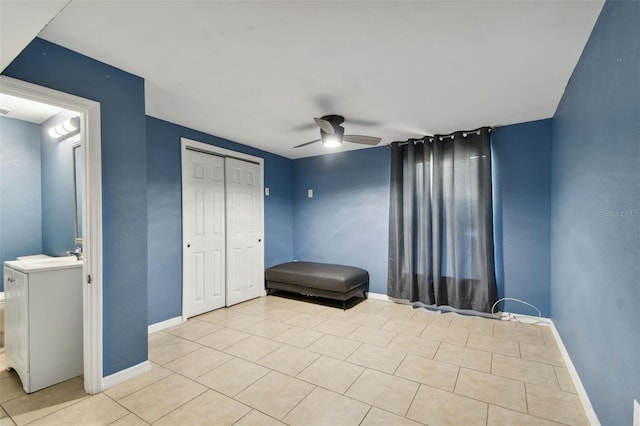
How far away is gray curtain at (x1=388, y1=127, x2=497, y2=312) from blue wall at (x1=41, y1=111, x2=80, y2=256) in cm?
395

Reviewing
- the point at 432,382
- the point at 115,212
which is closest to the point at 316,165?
the point at 115,212

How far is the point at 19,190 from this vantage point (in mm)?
3277

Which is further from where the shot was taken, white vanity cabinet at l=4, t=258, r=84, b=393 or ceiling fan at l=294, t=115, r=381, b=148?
ceiling fan at l=294, t=115, r=381, b=148

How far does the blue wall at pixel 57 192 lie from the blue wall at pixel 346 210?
10.7 ft

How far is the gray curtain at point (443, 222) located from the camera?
3.52m

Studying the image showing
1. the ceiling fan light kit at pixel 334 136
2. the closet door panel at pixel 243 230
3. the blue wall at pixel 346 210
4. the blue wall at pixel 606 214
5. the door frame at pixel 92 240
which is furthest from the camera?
the blue wall at pixel 346 210

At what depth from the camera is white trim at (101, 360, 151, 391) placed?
2.12 m

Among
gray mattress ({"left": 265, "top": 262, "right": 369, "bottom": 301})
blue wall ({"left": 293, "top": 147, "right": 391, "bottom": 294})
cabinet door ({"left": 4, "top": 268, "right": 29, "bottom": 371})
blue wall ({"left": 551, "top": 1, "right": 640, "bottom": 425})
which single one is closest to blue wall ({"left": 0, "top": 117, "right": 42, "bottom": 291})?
cabinet door ({"left": 4, "top": 268, "right": 29, "bottom": 371})

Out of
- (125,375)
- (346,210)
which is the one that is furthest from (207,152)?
(125,375)

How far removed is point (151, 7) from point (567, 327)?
12.6 feet

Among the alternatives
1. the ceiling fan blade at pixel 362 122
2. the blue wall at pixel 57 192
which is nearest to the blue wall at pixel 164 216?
the blue wall at pixel 57 192

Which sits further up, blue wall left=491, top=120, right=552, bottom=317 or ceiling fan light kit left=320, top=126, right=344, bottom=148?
ceiling fan light kit left=320, top=126, right=344, bottom=148

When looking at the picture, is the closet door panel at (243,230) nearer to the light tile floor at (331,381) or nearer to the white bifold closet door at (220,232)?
the white bifold closet door at (220,232)

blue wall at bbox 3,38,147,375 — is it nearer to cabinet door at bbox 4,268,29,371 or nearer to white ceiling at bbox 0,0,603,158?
white ceiling at bbox 0,0,603,158
